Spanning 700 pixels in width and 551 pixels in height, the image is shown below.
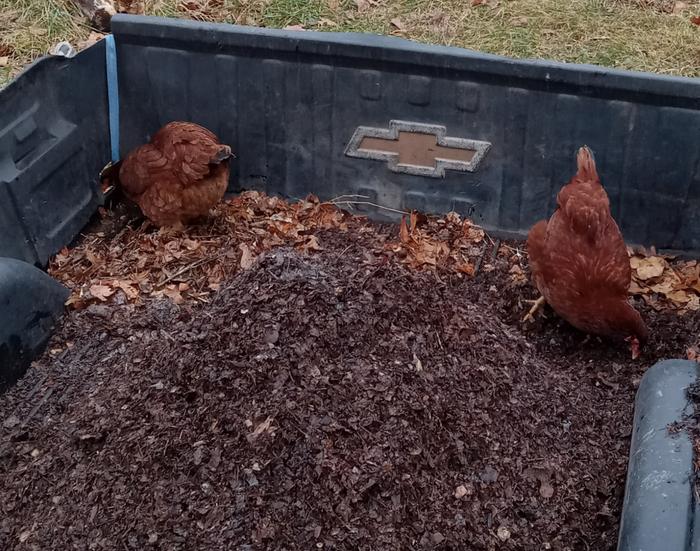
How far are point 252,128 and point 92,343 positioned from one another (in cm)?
155

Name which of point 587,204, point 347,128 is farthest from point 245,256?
point 587,204

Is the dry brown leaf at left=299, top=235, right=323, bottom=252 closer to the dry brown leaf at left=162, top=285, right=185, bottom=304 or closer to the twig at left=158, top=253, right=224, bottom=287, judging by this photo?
the twig at left=158, top=253, right=224, bottom=287

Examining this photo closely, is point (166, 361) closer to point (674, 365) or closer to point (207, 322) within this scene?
point (207, 322)

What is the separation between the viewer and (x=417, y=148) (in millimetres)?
4105

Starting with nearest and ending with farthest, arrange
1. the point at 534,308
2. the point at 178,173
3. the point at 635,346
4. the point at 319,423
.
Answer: the point at 319,423, the point at 635,346, the point at 534,308, the point at 178,173

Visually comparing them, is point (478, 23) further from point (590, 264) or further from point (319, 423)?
point (319, 423)

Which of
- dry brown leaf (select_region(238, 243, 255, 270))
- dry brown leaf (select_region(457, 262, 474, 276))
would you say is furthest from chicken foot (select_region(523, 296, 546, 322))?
dry brown leaf (select_region(238, 243, 255, 270))

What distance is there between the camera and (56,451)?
2.92 meters

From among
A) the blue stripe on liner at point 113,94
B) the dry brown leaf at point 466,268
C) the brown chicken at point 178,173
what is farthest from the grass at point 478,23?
the dry brown leaf at point 466,268

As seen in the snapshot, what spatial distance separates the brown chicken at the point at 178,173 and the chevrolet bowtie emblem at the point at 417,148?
29.5 inches

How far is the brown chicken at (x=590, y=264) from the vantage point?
11.2 ft

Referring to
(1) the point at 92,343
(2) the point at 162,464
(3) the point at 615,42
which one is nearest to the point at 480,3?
(3) the point at 615,42

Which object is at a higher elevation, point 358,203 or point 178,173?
point 178,173

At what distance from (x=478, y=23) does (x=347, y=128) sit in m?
2.28
